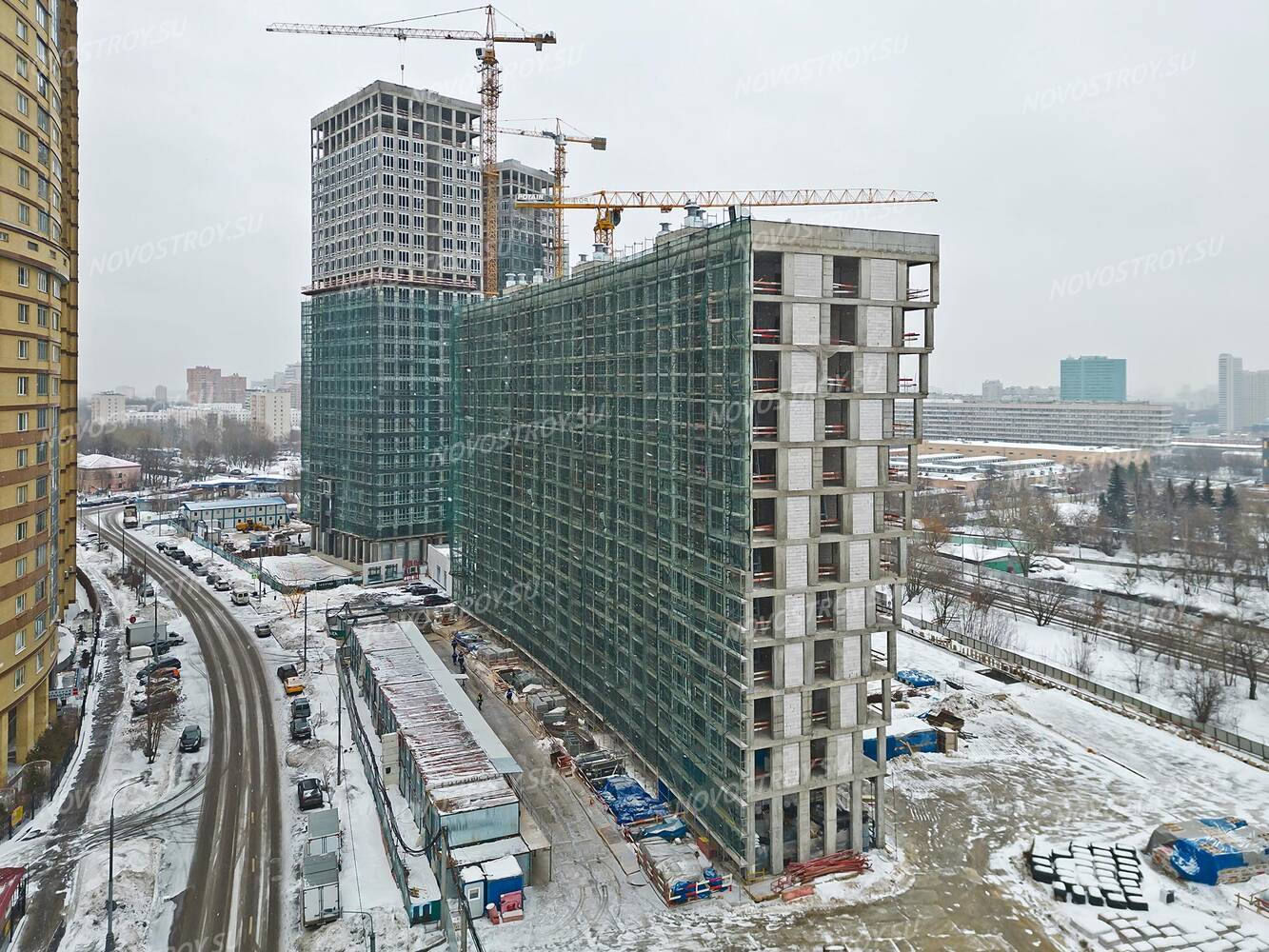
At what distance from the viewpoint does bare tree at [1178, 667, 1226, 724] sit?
53188 millimetres

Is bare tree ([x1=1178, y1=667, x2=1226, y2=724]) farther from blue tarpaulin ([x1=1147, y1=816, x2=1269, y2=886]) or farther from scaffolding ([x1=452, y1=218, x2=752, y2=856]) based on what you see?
scaffolding ([x1=452, y1=218, x2=752, y2=856])

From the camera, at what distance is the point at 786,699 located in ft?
113

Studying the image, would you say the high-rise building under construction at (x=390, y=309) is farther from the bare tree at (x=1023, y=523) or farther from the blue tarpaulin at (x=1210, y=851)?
the blue tarpaulin at (x=1210, y=851)

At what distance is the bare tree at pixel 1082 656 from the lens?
6462cm

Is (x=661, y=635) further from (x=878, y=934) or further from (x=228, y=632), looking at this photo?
(x=228, y=632)

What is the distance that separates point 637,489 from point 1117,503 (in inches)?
4656

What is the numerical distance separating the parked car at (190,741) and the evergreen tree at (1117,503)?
12814 centimetres

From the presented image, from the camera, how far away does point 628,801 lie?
1592 inches

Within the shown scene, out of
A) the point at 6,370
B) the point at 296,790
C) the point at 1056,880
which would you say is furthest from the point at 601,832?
the point at 6,370

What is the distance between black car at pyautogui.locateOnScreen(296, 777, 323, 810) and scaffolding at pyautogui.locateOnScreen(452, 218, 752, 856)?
15.7m

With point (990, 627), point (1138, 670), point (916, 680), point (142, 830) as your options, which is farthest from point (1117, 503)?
point (142, 830)

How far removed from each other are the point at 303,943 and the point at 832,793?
21.4 m

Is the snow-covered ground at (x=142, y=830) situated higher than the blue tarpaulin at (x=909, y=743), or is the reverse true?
the blue tarpaulin at (x=909, y=743)

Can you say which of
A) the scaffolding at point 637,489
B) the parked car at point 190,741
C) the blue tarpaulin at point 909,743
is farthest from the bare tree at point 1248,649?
the parked car at point 190,741
